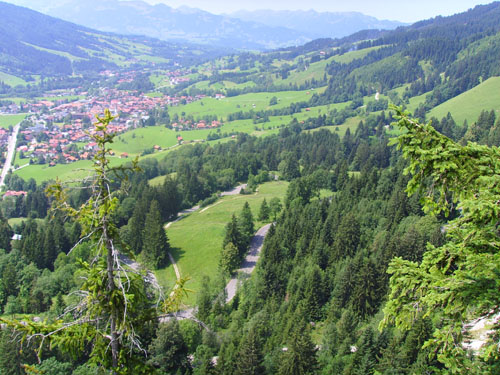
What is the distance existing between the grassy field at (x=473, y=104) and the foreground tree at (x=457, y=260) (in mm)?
169497

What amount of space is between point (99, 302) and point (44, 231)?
275 feet

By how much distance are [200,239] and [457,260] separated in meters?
80.0

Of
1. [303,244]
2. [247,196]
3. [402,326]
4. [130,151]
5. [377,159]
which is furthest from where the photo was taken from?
[130,151]

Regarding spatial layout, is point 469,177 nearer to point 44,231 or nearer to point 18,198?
point 44,231

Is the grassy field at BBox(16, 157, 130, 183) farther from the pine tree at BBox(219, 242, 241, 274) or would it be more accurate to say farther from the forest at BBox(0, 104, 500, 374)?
the pine tree at BBox(219, 242, 241, 274)

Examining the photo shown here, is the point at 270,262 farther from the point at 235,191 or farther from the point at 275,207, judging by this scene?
the point at 235,191

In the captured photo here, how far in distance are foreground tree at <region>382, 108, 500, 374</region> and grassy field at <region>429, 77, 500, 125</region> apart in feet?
556

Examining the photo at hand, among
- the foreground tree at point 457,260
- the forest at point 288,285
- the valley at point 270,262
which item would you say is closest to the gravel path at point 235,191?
the valley at point 270,262

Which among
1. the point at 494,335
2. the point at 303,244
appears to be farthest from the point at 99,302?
the point at 303,244

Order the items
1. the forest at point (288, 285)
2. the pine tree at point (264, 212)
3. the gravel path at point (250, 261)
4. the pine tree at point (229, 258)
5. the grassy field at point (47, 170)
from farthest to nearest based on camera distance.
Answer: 1. the grassy field at point (47, 170)
2. the pine tree at point (264, 212)
3. the pine tree at point (229, 258)
4. the gravel path at point (250, 261)
5. the forest at point (288, 285)

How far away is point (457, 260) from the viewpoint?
11273mm

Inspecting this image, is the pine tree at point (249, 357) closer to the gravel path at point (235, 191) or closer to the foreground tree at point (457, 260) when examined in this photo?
the foreground tree at point (457, 260)

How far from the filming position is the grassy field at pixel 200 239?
75.9 meters

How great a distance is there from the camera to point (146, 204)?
95.8m
